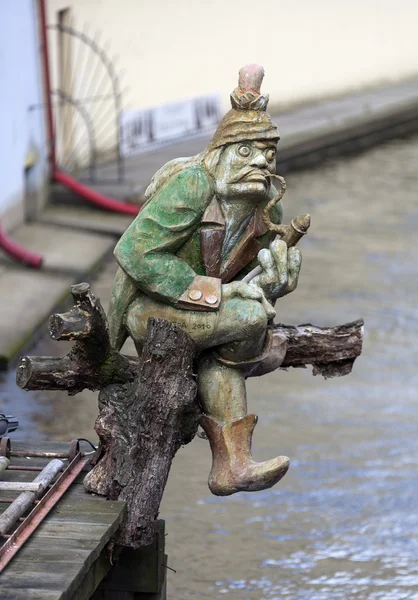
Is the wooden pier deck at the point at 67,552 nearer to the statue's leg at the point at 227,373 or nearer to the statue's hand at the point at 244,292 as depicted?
the statue's leg at the point at 227,373

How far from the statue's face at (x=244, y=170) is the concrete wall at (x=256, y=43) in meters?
7.18

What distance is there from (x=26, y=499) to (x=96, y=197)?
6.49 meters

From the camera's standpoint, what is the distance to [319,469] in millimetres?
6055

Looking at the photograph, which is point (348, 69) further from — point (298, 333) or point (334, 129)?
point (298, 333)

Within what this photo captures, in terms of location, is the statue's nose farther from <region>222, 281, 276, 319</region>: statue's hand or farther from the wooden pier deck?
the wooden pier deck

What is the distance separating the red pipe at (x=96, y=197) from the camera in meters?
9.80

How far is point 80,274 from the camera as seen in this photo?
8508mm

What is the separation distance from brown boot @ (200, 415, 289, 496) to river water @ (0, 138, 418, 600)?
1346 mm

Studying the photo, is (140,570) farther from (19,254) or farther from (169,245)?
(19,254)

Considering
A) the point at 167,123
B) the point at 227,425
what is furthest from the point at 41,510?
the point at 167,123

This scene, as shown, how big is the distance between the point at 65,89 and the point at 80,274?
2.78 meters

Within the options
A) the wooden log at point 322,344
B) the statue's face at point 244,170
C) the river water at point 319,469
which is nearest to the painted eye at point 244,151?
the statue's face at point 244,170

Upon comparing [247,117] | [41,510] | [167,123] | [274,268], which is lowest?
[41,510]

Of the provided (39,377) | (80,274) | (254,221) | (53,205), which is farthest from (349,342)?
(53,205)
